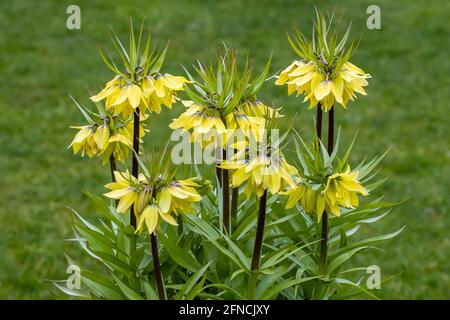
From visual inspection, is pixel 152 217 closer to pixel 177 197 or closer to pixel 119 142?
pixel 177 197

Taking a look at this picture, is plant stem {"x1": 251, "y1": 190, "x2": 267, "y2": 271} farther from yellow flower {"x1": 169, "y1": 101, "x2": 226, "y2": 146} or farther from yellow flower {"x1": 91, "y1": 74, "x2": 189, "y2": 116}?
yellow flower {"x1": 91, "y1": 74, "x2": 189, "y2": 116}

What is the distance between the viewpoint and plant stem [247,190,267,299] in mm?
1661

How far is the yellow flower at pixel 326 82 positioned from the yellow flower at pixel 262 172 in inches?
9.9

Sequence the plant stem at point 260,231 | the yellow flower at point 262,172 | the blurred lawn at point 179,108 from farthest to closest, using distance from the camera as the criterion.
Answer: the blurred lawn at point 179,108 < the plant stem at point 260,231 < the yellow flower at point 262,172

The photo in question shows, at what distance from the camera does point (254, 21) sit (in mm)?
7137

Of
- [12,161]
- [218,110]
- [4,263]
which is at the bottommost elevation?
[4,263]

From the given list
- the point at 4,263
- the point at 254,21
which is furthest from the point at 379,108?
the point at 4,263

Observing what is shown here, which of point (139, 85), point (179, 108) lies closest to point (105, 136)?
point (139, 85)

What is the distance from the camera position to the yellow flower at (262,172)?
1.55 metres

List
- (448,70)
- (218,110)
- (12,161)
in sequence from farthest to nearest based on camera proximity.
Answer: (448,70) → (12,161) → (218,110)

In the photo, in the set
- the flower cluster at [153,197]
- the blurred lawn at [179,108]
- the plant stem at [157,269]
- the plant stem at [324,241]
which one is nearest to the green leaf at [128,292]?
the plant stem at [157,269]

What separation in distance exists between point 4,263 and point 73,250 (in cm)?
37

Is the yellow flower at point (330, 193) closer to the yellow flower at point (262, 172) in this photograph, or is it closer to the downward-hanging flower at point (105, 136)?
the yellow flower at point (262, 172)

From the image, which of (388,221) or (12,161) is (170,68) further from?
(388,221)
